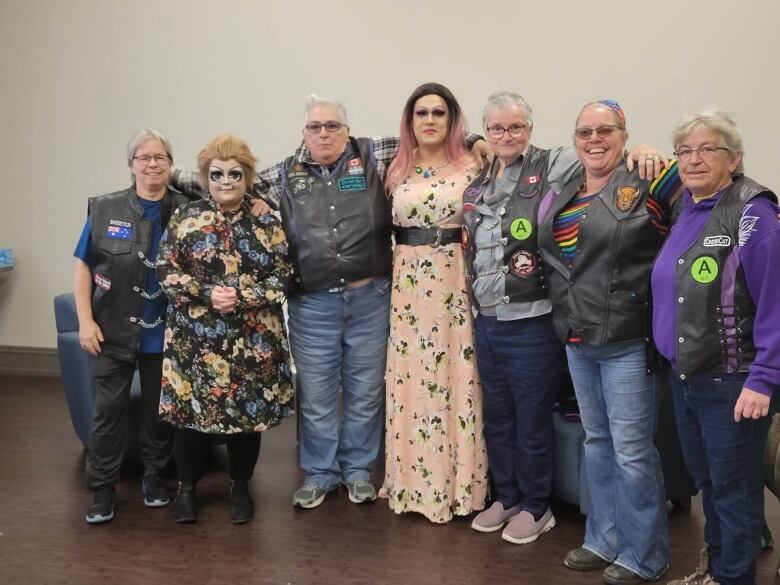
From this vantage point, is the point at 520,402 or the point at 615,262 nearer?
the point at 615,262

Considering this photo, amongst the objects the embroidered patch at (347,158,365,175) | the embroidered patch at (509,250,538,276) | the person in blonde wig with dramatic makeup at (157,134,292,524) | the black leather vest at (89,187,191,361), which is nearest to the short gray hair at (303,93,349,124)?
the embroidered patch at (347,158,365,175)

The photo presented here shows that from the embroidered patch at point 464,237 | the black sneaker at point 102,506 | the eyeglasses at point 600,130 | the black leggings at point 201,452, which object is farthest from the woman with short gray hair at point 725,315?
the black sneaker at point 102,506

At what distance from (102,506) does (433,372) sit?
1374mm

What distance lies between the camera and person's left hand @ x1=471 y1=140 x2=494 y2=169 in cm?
306

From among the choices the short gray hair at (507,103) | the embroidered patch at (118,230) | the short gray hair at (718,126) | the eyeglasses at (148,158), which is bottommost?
the embroidered patch at (118,230)

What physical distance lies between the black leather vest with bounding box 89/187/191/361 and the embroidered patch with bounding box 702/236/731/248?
1964 millimetres

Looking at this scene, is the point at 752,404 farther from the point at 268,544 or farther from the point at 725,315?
the point at 268,544

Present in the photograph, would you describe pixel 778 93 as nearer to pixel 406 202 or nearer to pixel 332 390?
pixel 406 202

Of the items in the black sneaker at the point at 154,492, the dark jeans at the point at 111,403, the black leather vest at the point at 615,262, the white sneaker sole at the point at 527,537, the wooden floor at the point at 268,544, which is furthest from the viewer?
the black sneaker at the point at 154,492

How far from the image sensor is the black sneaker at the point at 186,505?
3.14 m

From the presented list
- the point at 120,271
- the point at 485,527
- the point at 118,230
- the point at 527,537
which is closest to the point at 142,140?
the point at 118,230

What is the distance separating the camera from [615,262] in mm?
2408

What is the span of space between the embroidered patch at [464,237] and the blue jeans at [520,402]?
10.7 inches

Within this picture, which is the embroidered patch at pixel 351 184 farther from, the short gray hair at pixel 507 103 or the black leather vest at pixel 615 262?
the black leather vest at pixel 615 262
